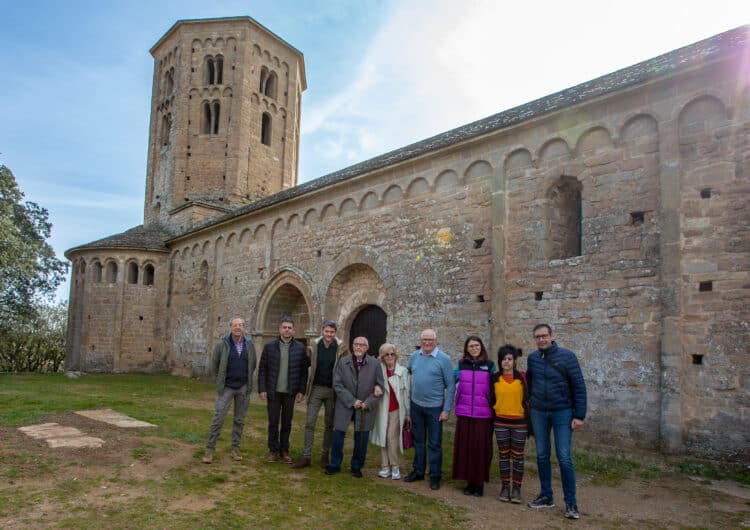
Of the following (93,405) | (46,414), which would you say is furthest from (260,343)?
(46,414)

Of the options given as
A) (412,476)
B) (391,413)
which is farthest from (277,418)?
(412,476)

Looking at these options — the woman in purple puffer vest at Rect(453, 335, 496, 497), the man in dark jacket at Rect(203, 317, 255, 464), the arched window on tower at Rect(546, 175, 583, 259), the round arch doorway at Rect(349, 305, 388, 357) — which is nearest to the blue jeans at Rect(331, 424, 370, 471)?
the woman in purple puffer vest at Rect(453, 335, 496, 497)

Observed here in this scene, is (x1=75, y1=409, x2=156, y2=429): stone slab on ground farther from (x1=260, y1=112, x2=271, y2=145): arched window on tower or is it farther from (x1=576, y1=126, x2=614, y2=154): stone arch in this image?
(x1=260, y1=112, x2=271, y2=145): arched window on tower

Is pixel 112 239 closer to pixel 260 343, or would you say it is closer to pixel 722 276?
pixel 260 343

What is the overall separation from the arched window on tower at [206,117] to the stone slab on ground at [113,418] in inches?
678

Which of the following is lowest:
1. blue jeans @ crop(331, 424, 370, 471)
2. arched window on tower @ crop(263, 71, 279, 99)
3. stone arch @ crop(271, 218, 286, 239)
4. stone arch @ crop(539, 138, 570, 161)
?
blue jeans @ crop(331, 424, 370, 471)

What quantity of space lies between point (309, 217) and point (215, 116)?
12.2 metres

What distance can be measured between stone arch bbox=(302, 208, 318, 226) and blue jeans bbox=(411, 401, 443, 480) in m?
8.91

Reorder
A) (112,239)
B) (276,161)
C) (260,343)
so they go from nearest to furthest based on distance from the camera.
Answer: (260,343) → (112,239) → (276,161)

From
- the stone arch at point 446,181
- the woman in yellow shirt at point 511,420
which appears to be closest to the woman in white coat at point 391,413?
the woman in yellow shirt at point 511,420

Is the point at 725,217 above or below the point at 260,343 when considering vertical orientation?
above

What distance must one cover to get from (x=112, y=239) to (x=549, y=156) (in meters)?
18.4

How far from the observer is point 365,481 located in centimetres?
584

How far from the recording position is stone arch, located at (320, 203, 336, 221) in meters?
13.6
